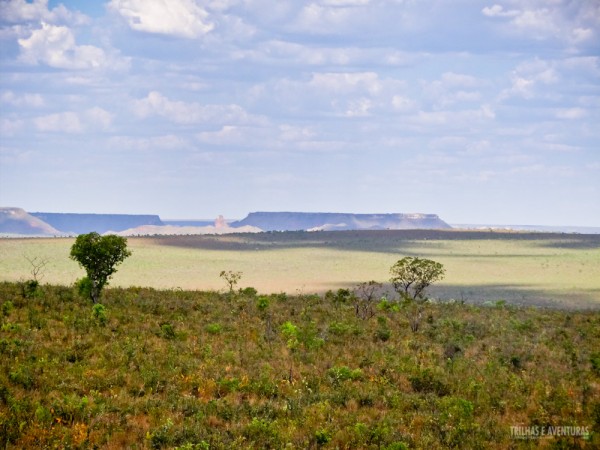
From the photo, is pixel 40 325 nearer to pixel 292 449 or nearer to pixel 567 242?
pixel 292 449

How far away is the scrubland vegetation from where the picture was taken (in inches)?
855

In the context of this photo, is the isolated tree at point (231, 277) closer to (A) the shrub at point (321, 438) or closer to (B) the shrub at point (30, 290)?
(B) the shrub at point (30, 290)

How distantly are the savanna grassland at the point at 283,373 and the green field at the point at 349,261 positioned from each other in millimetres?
25595

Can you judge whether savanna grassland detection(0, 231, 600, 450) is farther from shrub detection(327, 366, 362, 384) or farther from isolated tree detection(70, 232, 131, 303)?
isolated tree detection(70, 232, 131, 303)

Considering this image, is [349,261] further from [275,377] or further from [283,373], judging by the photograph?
[275,377]

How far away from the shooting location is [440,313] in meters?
46.0

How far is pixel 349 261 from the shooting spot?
109938mm

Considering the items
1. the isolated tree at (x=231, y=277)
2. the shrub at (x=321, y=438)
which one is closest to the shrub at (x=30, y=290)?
the isolated tree at (x=231, y=277)

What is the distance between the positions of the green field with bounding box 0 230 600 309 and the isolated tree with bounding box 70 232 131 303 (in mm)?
22814

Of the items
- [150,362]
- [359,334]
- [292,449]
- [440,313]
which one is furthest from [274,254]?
[292,449]

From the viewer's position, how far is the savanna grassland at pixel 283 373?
71.5 ft

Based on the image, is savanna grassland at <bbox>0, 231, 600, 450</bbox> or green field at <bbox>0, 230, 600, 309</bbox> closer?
savanna grassland at <bbox>0, 231, 600, 450</bbox>

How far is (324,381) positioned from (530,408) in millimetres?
7172

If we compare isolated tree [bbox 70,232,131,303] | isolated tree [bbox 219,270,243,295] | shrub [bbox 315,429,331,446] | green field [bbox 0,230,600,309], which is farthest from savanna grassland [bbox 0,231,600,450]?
green field [bbox 0,230,600,309]
